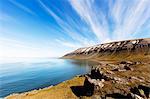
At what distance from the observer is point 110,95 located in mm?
46375

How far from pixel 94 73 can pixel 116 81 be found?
18.3m

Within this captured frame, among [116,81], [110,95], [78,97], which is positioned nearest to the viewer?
[110,95]

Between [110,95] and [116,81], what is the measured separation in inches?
354

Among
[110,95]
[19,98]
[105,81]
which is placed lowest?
[19,98]

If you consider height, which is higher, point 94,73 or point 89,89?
point 94,73

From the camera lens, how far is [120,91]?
155 feet

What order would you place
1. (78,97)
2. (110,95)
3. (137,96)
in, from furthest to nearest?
(78,97) < (110,95) < (137,96)

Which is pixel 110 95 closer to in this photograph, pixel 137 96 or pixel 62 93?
pixel 137 96

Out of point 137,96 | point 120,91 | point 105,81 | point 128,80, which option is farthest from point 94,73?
point 137,96

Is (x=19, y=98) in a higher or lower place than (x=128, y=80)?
lower

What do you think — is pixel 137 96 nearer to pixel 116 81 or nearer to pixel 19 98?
Result: pixel 116 81

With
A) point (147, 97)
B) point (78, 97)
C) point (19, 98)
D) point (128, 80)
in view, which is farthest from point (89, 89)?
point (19, 98)

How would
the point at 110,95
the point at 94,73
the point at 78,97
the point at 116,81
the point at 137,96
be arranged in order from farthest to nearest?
the point at 94,73 → the point at 116,81 → the point at 78,97 → the point at 110,95 → the point at 137,96

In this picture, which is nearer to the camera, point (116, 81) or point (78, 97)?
point (78, 97)
